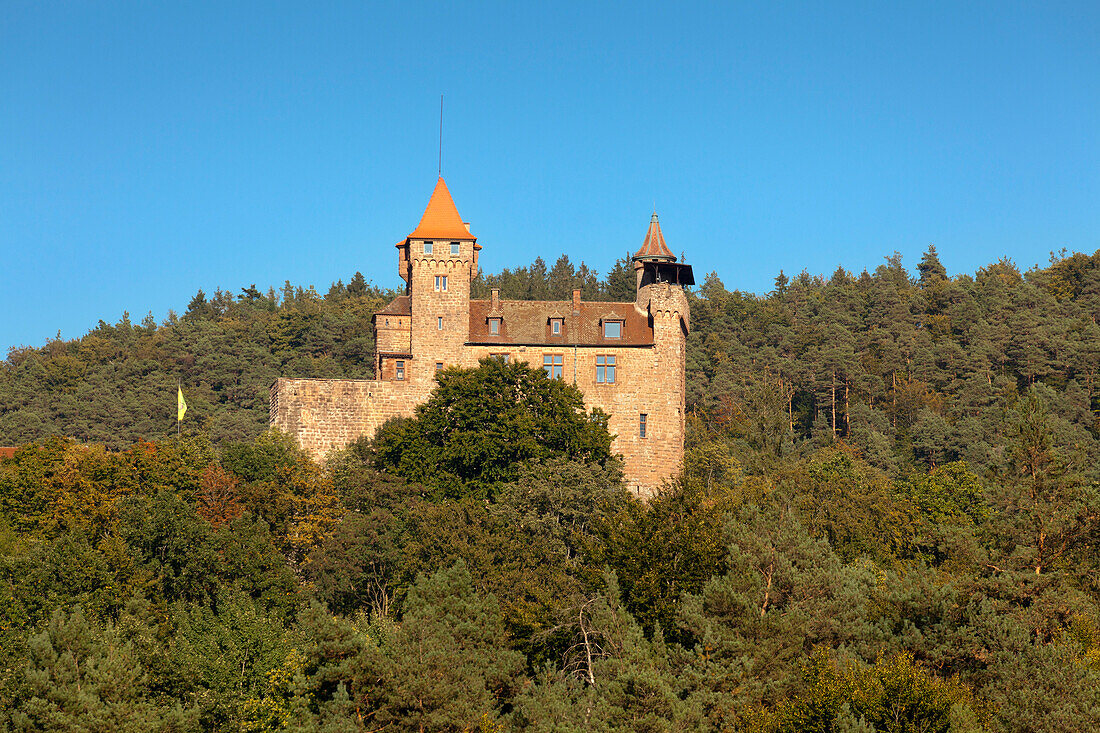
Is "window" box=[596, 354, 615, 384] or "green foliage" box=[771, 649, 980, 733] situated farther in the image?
"window" box=[596, 354, 615, 384]

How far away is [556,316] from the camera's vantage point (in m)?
60.5

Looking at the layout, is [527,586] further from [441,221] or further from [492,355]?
[441,221]

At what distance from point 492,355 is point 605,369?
17.0 ft

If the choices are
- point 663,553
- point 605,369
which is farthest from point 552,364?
point 663,553

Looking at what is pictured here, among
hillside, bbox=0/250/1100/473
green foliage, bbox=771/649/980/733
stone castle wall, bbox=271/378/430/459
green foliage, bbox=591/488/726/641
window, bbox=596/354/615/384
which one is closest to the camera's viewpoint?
green foliage, bbox=771/649/980/733

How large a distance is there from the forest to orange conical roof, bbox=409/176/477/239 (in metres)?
7.53

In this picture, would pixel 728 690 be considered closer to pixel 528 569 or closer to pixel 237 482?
pixel 528 569

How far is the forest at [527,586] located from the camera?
3519 centimetres

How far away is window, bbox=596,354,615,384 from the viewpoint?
5916cm

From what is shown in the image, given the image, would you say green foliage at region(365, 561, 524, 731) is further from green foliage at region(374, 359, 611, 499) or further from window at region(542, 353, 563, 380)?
window at region(542, 353, 563, 380)

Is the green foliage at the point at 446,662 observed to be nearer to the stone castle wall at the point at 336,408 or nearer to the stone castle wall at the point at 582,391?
the stone castle wall at the point at 336,408

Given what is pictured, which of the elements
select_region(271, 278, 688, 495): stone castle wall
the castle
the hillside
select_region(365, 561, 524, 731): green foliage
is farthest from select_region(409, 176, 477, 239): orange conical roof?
the hillside

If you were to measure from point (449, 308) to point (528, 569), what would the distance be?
17.2 metres

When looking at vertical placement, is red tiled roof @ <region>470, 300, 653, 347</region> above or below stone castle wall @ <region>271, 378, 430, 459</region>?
above
